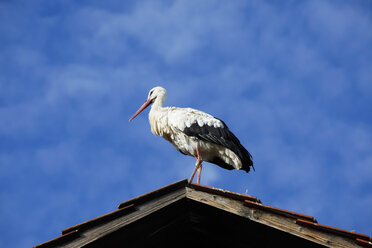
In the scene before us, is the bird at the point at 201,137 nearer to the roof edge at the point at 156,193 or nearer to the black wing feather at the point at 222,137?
the black wing feather at the point at 222,137

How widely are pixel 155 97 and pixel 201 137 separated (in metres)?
2.25

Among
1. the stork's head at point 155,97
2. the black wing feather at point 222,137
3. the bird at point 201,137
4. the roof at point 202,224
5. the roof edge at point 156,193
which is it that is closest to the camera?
the roof at point 202,224

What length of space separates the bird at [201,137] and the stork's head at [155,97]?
2.53 ft

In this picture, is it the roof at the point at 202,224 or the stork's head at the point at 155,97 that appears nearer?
the roof at the point at 202,224

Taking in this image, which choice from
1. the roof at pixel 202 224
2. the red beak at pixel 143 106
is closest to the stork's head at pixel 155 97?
the red beak at pixel 143 106

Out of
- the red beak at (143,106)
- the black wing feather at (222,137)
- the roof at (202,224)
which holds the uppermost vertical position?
the red beak at (143,106)

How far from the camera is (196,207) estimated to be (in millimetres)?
4117

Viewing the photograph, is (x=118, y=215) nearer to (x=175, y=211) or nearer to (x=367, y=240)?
(x=175, y=211)

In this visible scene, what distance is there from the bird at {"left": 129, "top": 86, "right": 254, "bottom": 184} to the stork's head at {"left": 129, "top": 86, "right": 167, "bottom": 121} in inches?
30.4

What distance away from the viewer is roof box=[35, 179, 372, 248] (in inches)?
133

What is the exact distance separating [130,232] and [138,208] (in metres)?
0.29

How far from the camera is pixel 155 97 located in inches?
420

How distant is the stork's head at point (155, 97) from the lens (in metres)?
10.4

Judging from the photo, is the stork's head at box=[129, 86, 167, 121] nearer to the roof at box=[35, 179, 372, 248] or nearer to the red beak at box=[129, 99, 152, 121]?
the red beak at box=[129, 99, 152, 121]
